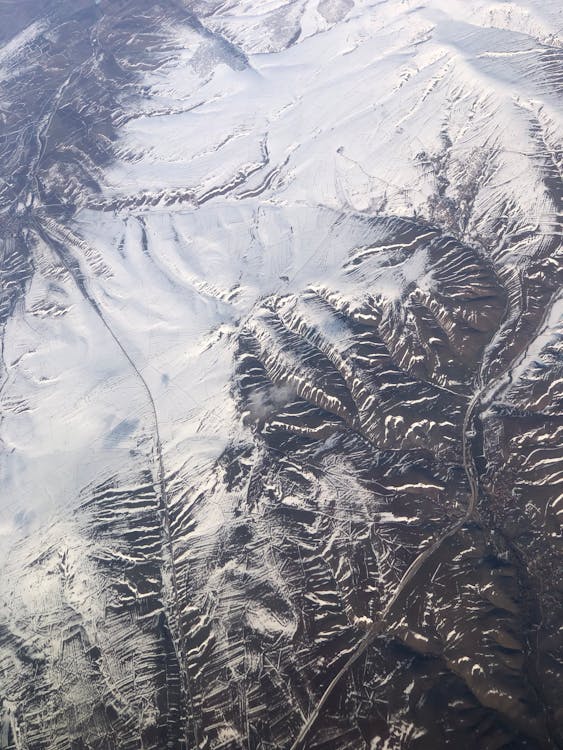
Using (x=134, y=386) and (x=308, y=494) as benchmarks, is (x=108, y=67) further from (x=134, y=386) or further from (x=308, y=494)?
(x=308, y=494)

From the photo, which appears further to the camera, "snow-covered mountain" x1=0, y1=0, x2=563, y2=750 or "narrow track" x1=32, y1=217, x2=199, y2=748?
"narrow track" x1=32, y1=217, x2=199, y2=748

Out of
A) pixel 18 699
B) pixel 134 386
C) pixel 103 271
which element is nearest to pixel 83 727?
pixel 18 699

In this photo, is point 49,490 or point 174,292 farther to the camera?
point 174,292

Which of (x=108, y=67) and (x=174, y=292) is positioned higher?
(x=108, y=67)

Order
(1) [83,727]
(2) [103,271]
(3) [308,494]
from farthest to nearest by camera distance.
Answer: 1. (2) [103,271]
2. (3) [308,494]
3. (1) [83,727]

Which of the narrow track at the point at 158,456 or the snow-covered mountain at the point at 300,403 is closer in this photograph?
the snow-covered mountain at the point at 300,403

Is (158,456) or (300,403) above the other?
(300,403)

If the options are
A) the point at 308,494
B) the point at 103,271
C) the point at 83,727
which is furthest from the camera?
the point at 103,271

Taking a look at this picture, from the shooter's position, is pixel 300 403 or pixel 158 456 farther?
pixel 158 456
